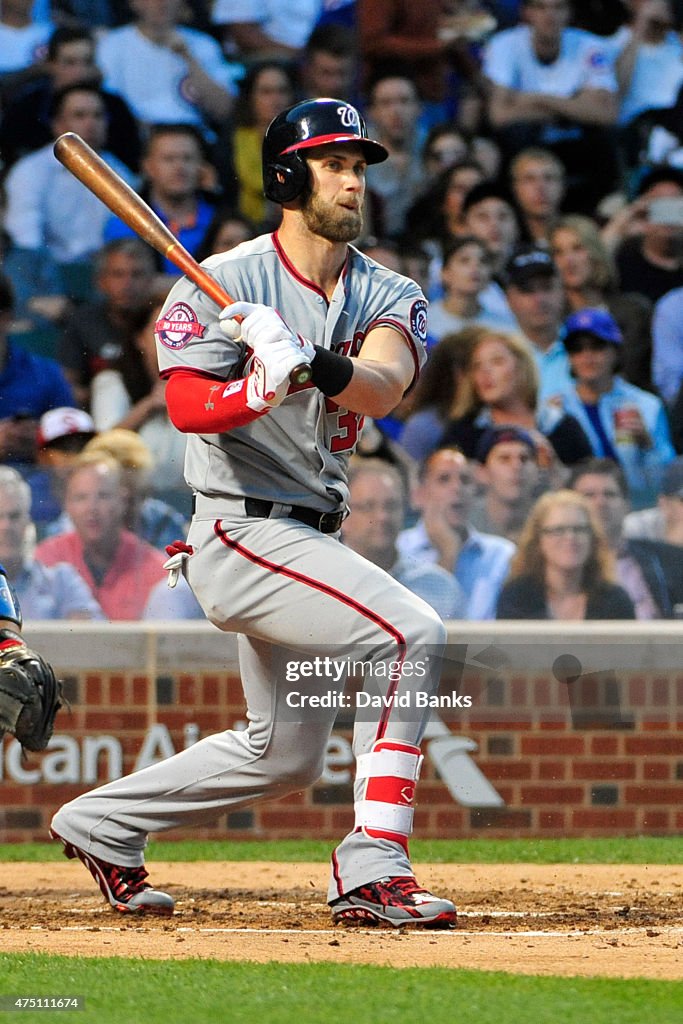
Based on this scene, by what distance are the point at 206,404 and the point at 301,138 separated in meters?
0.85

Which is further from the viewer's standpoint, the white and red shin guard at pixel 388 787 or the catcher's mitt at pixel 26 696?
the white and red shin guard at pixel 388 787

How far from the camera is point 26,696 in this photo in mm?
3084

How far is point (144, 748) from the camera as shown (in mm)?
6484

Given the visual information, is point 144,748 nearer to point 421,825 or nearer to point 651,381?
point 421,825

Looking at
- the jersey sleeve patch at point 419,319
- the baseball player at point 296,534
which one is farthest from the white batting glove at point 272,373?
the jersey sleeve patch at point 419,319

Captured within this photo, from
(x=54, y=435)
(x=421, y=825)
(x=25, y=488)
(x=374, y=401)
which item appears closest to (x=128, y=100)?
(x=54, y=435)

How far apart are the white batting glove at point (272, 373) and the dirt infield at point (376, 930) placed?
1242 millimetres

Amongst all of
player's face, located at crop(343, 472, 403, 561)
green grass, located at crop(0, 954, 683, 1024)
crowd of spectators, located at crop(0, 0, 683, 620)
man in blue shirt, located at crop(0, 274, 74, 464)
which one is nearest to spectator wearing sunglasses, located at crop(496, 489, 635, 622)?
crowd of spectators, located at crop(0, 0, 683, 620)

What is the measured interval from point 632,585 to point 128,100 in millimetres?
3959

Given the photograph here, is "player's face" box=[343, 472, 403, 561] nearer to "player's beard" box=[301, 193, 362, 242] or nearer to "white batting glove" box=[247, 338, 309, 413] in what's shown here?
"player's beard" box=[301, 193, 362, 242]

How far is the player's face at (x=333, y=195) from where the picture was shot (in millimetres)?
4270

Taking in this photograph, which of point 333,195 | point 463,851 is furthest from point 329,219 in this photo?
point 463,851

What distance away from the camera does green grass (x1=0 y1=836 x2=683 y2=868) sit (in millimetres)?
5918

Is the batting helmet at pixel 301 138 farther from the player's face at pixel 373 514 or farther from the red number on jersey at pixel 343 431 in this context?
the player's face at pixel 373 514
